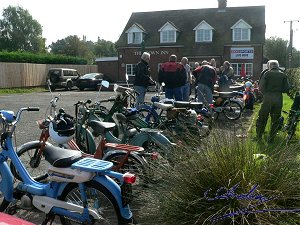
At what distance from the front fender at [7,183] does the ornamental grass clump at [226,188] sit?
1.48 m

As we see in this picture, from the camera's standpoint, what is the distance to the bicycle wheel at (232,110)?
1235 centimetres

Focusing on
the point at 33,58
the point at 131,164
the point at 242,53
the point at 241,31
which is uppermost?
the point at 241,31

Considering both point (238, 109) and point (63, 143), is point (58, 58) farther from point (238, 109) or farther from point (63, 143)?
point (63, 143)

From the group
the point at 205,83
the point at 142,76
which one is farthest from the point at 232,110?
the point at 142,76

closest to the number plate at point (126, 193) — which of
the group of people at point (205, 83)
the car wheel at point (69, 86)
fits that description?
the group of people at point (205, 83)

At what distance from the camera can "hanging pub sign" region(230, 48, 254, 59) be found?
117 feet

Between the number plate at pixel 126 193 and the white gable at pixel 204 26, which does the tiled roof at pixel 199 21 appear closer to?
→ the white gable at pixel 204 26

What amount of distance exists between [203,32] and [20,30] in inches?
2094

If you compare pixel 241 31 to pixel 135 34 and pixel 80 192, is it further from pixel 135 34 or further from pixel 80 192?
pixel 80 192

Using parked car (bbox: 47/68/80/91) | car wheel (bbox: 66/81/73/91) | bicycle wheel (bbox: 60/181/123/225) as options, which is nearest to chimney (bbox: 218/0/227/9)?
parked car (bbox: 47/68/80/91)

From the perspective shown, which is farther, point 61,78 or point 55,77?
point 61,78

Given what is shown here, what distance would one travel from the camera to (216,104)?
503 inches

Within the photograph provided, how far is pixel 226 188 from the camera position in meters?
3.08

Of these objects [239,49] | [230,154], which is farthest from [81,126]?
[239,49]
